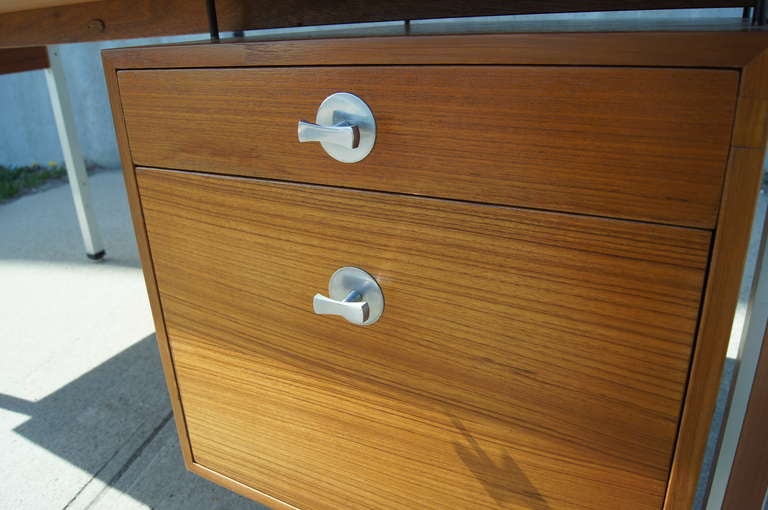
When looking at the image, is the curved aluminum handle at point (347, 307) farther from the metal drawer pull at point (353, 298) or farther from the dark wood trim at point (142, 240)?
the dark wood trim at point (142, 240)

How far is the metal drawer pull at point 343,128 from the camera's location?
433 mm

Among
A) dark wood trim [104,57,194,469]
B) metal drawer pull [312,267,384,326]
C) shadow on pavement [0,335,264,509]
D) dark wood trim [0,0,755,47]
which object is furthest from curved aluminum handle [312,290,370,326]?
shadow on pavement [0,335,264,509]

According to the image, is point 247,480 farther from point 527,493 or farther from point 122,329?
point 122,329

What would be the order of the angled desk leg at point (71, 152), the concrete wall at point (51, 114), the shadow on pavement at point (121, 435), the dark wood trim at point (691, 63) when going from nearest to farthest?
the dark wood trim at point (691, 63) → the shadow on pavement at point (121, 435) → the angled desk leg at point (71, 152) → the concrete wall at point (51, 114)

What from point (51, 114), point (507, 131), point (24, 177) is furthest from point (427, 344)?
point (51, 114)

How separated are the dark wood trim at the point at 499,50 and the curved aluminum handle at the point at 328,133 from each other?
5 cm

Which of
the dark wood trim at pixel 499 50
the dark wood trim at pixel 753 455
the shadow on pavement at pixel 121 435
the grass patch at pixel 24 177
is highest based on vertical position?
the dark wood trim at pixel 499 50

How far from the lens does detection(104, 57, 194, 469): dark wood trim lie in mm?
582

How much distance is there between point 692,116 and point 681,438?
0.71 feet

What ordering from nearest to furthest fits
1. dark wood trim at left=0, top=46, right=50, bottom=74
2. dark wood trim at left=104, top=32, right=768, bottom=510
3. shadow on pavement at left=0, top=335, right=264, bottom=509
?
1. dark wood trim at left=104, top=32, right=768, bottom=510
2. shadow on pavement at left=0, top=335, right=264, bottom=509
3. dark wood trim at left=0, top=46, right=50, bottom=74

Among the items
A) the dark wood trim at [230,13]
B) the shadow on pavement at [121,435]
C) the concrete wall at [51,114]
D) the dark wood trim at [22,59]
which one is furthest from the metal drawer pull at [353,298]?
the concrete wall at [51,114]

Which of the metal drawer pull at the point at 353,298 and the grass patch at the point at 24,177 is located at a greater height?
the metal drawer pull at the point at 353,298

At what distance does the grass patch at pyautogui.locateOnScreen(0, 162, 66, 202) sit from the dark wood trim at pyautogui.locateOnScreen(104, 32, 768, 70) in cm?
226

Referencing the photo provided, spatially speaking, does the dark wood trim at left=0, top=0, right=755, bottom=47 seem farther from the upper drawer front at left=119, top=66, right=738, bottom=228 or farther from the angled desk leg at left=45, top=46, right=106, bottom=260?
the angled desk leg at left=45, top=46, right=106, bottom=260
